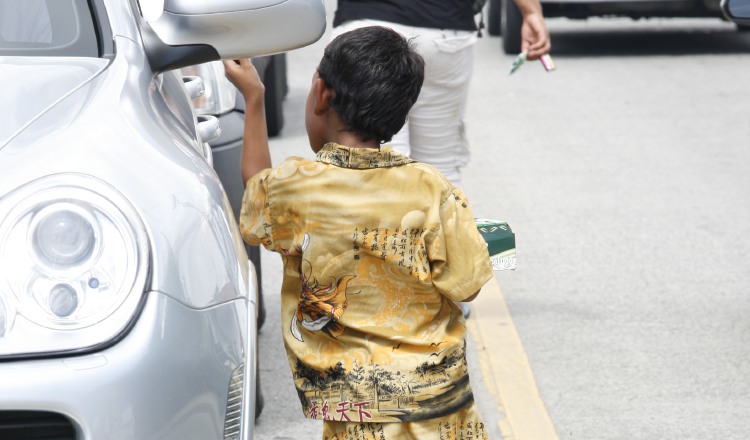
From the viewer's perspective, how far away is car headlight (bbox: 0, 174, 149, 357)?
1.77m

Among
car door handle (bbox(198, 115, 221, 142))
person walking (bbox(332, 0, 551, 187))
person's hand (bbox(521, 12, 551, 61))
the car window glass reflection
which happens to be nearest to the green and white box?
car door handle (bbox(198, 115, 221, 142))

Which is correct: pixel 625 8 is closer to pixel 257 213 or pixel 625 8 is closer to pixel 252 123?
pixel 252 123

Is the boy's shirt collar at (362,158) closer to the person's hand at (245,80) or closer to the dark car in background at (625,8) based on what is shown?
the person's hand at (245,80)

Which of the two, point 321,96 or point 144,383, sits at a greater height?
point 321,96

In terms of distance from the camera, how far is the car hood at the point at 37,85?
2.11 meters

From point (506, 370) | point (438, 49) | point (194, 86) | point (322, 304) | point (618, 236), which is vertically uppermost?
point (322, 304)

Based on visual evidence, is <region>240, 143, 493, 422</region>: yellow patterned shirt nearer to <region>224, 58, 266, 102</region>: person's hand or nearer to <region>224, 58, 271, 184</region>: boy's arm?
<region>224, 58, 271, 184</region>: boy's arm

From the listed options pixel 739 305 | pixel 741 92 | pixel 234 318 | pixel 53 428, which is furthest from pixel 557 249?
pixel 741 92

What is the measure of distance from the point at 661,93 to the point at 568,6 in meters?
1.92

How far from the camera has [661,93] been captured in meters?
10.0

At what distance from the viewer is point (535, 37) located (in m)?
4.27

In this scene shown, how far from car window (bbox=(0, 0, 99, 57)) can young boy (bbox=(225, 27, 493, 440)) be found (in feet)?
1.75

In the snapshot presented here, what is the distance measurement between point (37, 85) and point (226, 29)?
442mm

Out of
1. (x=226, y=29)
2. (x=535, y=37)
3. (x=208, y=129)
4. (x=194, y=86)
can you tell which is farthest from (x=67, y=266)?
(x=535, y=37)
